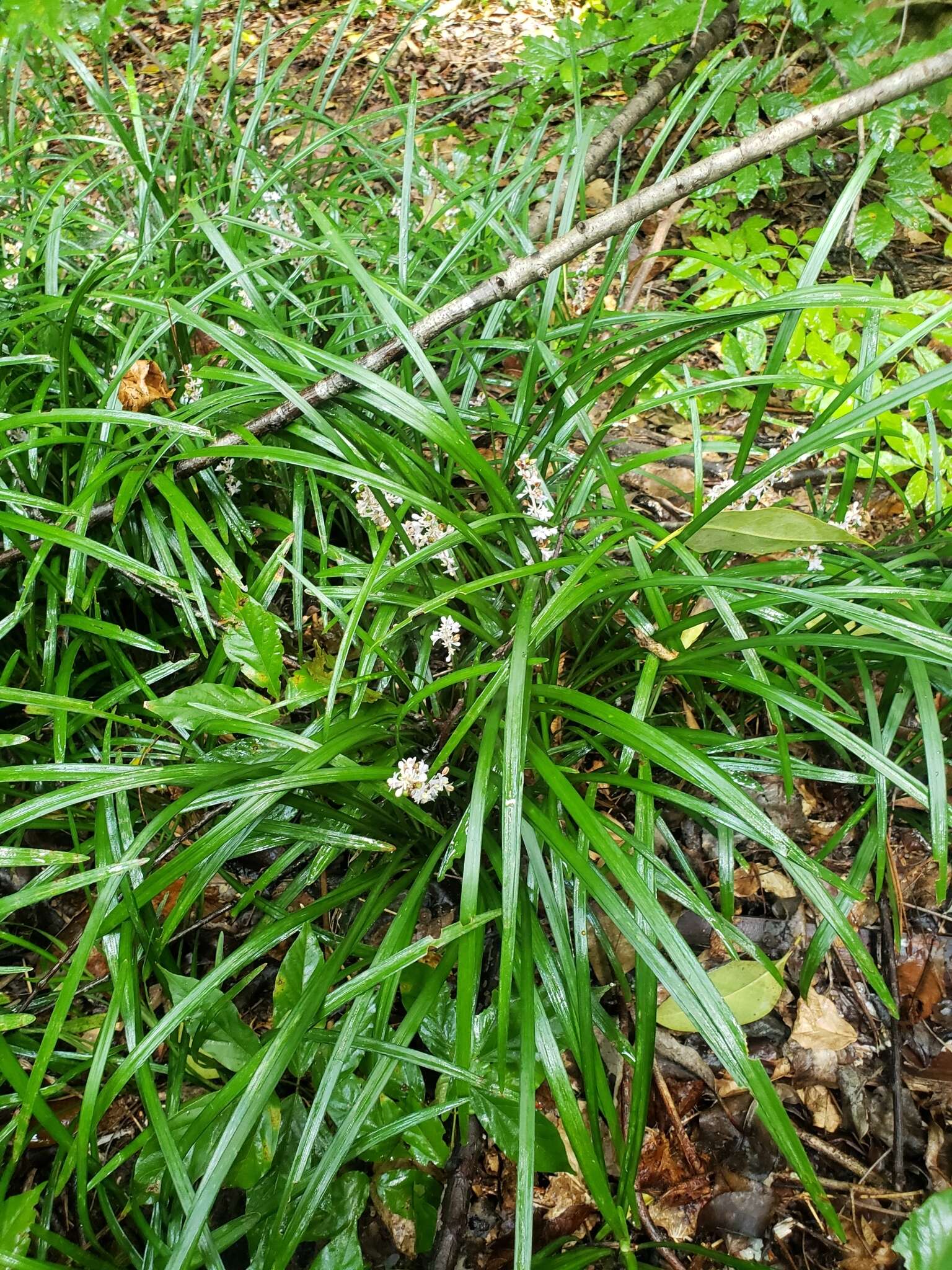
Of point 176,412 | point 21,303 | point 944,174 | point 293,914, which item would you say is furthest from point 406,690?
point 944,174

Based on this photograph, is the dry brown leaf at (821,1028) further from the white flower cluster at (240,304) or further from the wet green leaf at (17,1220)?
the white flower cluster at (240,304)

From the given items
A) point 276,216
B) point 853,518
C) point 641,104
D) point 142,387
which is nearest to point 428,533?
point 142,387

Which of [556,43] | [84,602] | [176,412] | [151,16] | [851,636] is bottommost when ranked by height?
[851,636]

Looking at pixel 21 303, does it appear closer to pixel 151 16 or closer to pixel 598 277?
pixel 598 277

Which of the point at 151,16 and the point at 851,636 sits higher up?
the point at 151,16

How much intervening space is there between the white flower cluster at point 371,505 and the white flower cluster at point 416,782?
22.8 inches

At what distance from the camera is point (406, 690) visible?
155 cm

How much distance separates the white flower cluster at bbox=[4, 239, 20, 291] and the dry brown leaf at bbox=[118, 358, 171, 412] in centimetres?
54

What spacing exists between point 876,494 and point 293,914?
214cm

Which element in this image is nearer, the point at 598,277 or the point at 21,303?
the point at 21,303

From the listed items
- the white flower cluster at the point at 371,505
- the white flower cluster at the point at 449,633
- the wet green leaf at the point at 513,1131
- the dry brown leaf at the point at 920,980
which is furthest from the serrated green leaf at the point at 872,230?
the wet green leaf at the point at 513,1131

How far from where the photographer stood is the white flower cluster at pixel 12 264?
6.52 feet

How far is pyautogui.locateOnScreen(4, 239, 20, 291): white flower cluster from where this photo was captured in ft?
6.52

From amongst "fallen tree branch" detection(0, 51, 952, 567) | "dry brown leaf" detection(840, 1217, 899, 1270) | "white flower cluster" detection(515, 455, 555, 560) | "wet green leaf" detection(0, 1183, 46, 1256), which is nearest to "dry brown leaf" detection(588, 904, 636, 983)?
"dry brown leaf" detection(840, 1217, 899, 1270)
